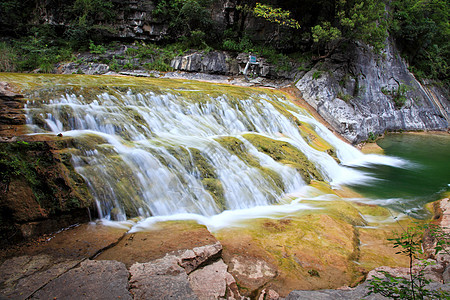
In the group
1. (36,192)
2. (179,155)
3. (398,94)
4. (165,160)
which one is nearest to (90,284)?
(36,192)

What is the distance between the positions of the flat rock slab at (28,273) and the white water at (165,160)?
126 centimetres

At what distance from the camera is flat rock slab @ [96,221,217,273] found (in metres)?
3.13

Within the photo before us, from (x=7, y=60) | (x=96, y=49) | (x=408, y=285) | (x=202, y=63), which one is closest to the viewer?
(x=408, y=285)

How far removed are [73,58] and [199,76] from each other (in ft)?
31.0

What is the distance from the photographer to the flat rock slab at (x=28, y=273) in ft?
7.82

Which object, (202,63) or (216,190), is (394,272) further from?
(202,63)

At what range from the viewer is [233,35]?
913 inches

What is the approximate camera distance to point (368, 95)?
18.5m

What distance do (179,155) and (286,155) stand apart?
3.80m

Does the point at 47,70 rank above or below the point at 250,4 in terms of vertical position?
below

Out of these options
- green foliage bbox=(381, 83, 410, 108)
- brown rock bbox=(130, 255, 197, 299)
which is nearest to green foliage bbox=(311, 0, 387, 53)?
green foliage bbox=(381, 83, 410, 108)

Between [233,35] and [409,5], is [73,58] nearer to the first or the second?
[233,35]

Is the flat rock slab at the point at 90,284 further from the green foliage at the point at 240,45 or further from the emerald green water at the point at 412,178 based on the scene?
the green foliage at the point at 240,45

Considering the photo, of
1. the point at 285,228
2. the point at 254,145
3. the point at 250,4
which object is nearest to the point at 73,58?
the point at 250,4
